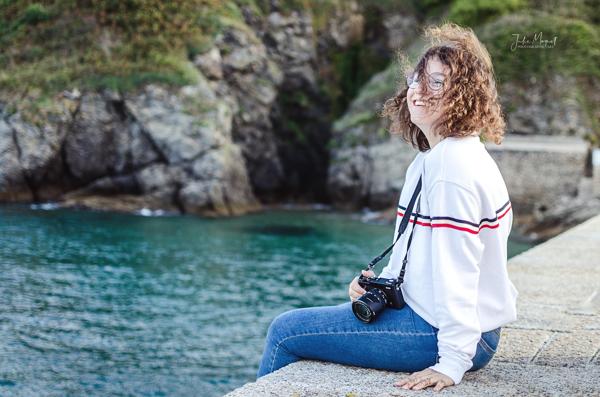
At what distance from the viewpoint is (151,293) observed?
15414 millimetres

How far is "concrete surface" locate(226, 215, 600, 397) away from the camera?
4230 mm

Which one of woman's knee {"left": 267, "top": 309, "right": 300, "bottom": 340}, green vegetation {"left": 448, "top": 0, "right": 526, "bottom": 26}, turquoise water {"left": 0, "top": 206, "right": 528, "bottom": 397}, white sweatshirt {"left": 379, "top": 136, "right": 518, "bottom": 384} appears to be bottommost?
turquoise water {"left": 0, "top": 206, "right": 528, "bottom": 397}

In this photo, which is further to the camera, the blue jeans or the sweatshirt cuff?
the blue jeans

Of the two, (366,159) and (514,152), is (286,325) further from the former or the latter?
(366,159)

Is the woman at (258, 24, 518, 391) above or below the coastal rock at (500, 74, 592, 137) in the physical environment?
below

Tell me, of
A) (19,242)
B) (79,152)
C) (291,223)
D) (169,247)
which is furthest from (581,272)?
(79,152)

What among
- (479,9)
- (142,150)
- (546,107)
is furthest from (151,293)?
Result: (479,9)

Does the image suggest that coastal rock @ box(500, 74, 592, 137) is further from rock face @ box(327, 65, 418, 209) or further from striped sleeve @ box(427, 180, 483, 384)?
striped sleeve @ box(427, 180, 483, 384)

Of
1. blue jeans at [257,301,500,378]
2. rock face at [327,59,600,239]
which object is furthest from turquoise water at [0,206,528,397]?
rock face at [327,59,600,239]

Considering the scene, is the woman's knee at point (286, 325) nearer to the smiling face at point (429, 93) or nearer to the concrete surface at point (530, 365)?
the concrete surface at point (530, 365)

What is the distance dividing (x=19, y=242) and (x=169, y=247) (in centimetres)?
382

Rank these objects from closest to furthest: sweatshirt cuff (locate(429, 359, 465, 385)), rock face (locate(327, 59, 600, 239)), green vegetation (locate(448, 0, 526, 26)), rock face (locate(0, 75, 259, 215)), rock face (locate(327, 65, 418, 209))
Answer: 1. sweatshirt cuff (locate(429, 359, 465, 385))
2. rock face (locate(327, 59, 600, 239))
3. rock face (locate(0, 75, 259, 215))
4. rock face (locate(327, 65, 418, 209))
5. green vegetation (locate(448, 0, 526, 26))

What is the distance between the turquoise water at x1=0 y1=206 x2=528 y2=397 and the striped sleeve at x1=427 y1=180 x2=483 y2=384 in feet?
19.9

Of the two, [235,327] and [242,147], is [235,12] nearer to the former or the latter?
[242,147]
